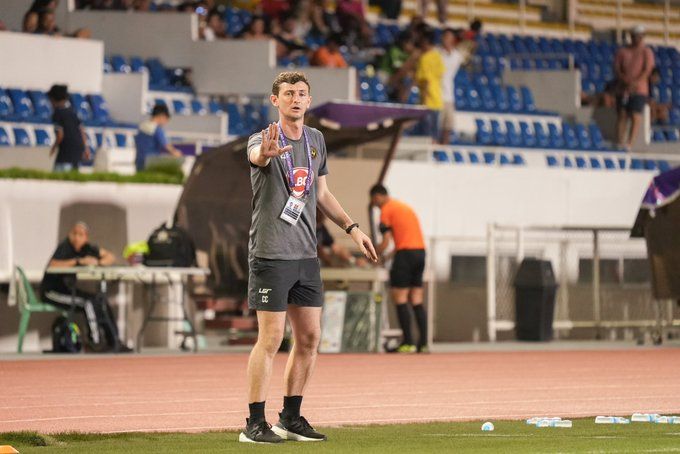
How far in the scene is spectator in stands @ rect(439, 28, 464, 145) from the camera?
2708 centimetres

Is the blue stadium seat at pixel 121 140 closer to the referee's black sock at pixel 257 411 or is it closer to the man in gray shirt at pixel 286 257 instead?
the man in gray shirt at pixel 286 257

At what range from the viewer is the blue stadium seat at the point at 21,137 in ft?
73.6

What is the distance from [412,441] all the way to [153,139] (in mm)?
13036

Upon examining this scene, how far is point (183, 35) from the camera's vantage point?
28.0 m

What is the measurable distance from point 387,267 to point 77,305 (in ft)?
16.9

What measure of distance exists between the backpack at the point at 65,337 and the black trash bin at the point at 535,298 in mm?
7103

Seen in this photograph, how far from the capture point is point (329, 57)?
92.4 feet

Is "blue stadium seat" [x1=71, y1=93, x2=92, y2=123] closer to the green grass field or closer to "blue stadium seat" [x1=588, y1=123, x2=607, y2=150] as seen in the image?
"blue stadium seat" [x1=588, y1=123, x2=607, y2=150]

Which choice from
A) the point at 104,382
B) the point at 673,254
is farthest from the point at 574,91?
the point at 104,382

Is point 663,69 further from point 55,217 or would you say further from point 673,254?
point 55,217

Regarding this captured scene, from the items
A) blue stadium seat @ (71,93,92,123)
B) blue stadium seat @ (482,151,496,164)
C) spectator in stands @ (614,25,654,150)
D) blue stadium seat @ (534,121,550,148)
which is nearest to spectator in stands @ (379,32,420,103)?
blue stadium seat @ (482,151,496,164)

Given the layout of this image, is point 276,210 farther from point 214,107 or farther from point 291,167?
point 214,107

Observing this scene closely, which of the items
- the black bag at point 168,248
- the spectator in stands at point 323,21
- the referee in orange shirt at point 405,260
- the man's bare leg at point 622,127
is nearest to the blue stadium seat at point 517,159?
the man's bare leg at point 622,127

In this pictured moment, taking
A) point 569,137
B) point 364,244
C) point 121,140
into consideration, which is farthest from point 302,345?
point 569,137
